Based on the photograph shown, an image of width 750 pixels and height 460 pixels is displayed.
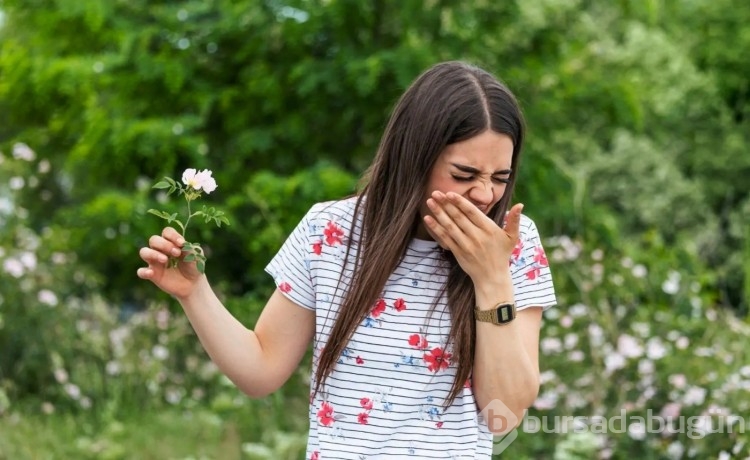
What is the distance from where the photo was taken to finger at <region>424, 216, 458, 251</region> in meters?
1.93

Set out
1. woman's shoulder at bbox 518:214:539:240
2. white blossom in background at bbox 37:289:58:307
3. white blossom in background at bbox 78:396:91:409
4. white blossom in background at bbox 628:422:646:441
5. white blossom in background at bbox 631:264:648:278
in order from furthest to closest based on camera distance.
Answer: white blossom in background at bbox 37:289:58:307
white blossom in background at bbox 78:396:91:409
white blossom in background at bbox 631:264:648:278
white blossom in background at bbox 628:422:646:441
woman's shoulder at bbox 518:214:539:240

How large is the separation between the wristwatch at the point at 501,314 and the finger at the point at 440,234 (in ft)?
0.42

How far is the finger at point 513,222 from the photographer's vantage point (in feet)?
6.16

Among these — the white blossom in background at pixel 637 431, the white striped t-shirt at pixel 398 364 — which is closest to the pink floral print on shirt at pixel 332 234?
the white striped t-shirt at pixel 398 364

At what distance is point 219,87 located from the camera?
637cm

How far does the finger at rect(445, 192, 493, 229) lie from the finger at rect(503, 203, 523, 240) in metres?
0.03

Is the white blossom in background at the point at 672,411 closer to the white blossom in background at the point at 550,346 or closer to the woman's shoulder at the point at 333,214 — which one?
the white blossom in background at the point at 550,346

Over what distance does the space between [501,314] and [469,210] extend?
0.19 metres

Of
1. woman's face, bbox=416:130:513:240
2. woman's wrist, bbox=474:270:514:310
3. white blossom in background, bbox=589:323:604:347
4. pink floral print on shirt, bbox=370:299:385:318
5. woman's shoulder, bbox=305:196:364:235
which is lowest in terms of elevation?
white blossom in background, bbox=589:323:604:347

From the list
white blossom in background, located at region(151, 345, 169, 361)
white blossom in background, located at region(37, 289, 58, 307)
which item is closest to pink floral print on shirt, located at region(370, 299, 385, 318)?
white blossom in background, located at region(151, 345, 169, 361)

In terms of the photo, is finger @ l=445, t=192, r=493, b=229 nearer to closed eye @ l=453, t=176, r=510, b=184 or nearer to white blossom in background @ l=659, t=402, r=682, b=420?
closed eye @ l=453, t=176, r=510, b=184

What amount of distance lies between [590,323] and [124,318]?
2.87m

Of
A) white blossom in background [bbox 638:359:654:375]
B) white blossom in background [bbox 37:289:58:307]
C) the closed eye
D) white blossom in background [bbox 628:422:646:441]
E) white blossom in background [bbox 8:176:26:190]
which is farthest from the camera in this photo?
white blossom in background [bbox 8:176:26:190]

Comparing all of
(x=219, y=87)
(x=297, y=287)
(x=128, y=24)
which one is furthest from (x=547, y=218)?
(x=297, y=287)
